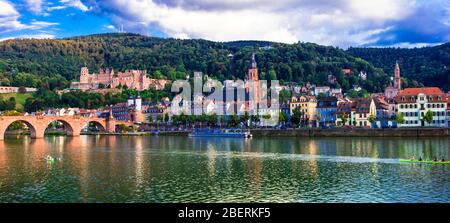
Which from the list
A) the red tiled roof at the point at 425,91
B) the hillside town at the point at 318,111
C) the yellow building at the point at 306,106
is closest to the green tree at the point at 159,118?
the hillside town at the point at 318,111

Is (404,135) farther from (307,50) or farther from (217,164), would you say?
(307,50)

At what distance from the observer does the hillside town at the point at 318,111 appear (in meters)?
68.6

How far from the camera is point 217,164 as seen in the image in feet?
111

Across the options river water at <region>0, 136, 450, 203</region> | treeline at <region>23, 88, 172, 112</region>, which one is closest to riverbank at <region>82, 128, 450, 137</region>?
river water at <region>0, 136, 450, 203</region>

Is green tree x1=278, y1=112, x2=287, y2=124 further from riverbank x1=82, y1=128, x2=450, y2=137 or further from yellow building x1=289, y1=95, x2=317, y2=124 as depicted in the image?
riverbank x1=82, y1=128, x2=450, y2=137

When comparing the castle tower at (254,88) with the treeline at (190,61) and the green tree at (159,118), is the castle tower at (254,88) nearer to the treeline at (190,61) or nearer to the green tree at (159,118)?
the treeline at (190,61)

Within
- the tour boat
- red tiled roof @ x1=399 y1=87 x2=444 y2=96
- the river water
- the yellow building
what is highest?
red tiled roof @ x1=399 y1=87 x2=444 y2=96

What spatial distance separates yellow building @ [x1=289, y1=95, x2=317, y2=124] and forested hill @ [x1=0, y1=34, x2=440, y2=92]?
1724 inches

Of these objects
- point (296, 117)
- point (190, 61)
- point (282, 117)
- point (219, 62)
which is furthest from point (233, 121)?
point (190, 61)

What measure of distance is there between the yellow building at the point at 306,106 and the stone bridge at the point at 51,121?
30.4m

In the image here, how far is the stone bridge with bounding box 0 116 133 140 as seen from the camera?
68500 mm

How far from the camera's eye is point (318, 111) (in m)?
82.9
